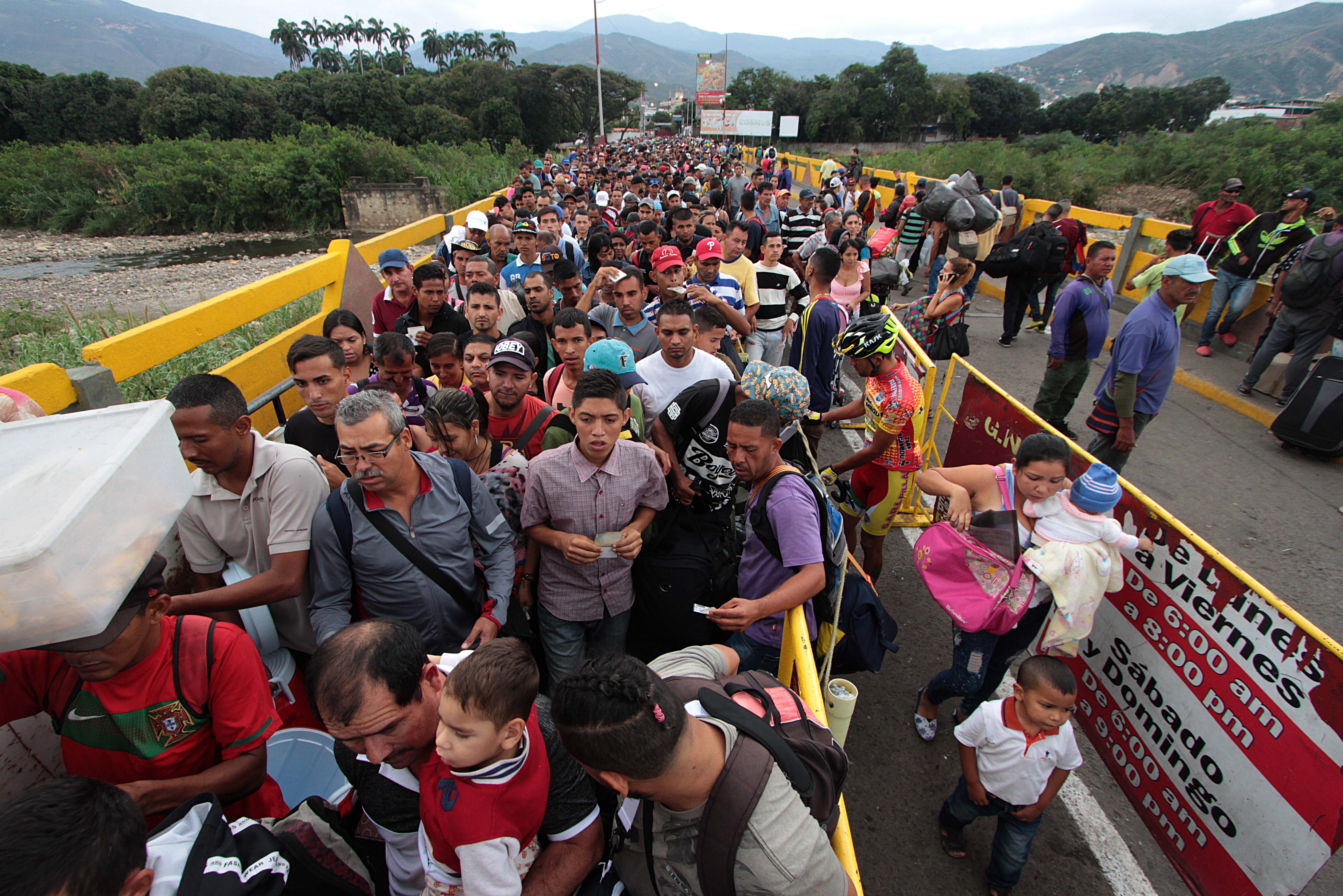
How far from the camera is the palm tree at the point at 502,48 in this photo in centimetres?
9169

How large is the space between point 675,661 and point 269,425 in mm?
3960

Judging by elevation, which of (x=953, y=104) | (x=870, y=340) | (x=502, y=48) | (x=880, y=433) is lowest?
(x=880, y=433)

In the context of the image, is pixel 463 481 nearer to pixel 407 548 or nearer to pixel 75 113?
pixel 407 548

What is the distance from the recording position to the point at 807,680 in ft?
6.87

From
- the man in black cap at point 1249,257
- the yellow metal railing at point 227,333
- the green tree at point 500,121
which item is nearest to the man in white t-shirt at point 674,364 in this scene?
the yellow metal railing at point 227,333

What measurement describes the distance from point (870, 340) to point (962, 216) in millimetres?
7298

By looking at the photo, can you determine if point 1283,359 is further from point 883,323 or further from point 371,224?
point 371,224

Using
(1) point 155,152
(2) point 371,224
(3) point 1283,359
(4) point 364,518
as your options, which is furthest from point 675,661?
(1) point 155,152

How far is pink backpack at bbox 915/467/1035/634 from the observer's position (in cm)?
286

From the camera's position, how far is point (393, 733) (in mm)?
1613

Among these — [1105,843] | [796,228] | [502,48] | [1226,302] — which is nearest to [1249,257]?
[1226,302]

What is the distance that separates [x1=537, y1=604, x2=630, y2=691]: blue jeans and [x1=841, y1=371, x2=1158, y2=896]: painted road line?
220 centimetres

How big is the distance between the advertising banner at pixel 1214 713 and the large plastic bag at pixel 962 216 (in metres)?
7.67

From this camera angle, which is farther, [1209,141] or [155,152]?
[155,152]
